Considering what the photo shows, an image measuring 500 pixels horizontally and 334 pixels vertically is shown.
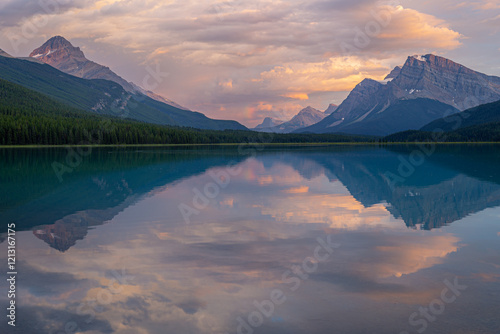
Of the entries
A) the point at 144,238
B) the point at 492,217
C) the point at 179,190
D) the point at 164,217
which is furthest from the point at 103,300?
the point at 179,190

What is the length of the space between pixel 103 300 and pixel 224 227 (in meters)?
12.6

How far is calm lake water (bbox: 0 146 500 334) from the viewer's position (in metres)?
12.9

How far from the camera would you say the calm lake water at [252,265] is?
12.9 metres

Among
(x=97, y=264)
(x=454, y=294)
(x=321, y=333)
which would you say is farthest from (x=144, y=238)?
(x=454, y=294)

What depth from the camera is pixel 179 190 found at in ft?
147

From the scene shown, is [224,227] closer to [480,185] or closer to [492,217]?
[492,217]

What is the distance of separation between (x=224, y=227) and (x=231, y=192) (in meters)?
17.8

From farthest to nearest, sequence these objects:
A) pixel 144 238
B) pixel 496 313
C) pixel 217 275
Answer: pixel 144 238, pixel 217 275, pixel 496 313

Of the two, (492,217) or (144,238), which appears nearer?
(144,238)

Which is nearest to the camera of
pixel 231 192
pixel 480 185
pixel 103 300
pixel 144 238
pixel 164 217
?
pixel 103 300

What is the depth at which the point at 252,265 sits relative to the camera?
18047mm

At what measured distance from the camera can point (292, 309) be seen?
13.6m

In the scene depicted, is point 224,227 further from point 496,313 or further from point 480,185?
point 480,185

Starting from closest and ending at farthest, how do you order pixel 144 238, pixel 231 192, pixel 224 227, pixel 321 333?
pixel 321 333
pixel 144 238
pixel 224 227
pixel 231 192
